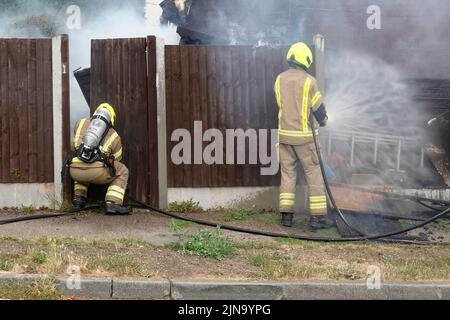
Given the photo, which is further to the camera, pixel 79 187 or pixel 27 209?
pixel 27 209

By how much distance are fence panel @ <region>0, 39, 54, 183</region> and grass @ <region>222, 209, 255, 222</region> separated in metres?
2.30

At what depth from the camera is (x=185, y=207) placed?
8.80 metres

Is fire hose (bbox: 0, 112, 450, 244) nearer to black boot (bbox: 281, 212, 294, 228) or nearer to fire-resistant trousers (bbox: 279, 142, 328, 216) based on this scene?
fire-resistant trousers (bbox: 279, 142, 328, 216)

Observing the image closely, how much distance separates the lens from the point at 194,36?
10242mm

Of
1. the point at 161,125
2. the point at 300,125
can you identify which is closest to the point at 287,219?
the point at 300,125

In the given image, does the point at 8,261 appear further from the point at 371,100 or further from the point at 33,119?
the point at 371,100

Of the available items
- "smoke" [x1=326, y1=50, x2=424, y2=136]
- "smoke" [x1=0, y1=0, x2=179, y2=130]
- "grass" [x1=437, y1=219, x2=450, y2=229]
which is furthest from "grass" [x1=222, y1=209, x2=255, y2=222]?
"smoke" [x1=0, y1=0, x2=179, y2=130]

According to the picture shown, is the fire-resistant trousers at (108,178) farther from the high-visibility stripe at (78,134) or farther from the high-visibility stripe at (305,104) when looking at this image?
the high-visibility stripe at (305,104)

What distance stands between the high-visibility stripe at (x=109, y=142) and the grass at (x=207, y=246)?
75.6 inches

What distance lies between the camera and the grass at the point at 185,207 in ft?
28.8

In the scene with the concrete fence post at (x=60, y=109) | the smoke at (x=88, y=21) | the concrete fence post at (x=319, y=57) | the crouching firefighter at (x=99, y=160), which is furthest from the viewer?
the smoke at (x=88, y=21)

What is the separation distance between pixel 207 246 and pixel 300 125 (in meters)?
2.15

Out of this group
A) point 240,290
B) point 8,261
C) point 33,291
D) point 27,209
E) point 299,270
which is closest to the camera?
point 33,291

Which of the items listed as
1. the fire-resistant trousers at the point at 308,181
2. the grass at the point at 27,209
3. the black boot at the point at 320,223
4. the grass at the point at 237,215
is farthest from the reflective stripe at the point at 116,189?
the black boot at the point at 320,223
